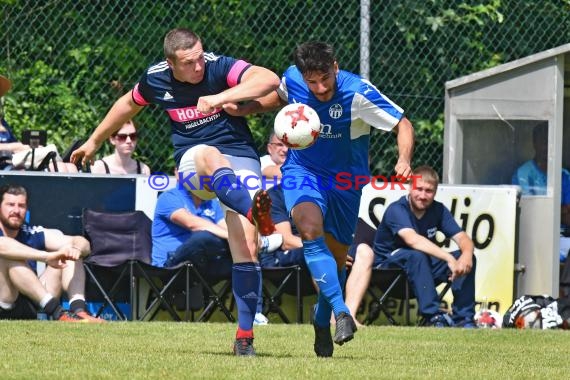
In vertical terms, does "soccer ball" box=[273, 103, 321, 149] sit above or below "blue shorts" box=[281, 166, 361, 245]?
above

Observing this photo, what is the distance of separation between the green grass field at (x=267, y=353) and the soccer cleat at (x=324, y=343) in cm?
10

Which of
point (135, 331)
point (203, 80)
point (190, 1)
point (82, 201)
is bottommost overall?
point (135, 331)

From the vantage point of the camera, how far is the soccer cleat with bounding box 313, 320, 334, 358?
7.92m

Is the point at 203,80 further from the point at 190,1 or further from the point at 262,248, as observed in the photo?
the point at 190,1

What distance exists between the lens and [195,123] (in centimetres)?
816

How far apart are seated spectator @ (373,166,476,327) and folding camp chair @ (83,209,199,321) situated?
178cm

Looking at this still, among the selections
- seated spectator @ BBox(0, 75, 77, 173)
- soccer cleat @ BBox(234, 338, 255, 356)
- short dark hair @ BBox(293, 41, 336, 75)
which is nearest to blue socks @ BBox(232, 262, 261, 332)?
soccer cleat @ BBox(234, 338, 255, 356)

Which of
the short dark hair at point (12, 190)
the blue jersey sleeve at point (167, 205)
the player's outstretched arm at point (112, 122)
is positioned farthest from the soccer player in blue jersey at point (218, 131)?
the blue jersey sleeve at point (167, 205)

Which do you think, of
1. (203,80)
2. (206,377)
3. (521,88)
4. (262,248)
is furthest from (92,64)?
(206,377)

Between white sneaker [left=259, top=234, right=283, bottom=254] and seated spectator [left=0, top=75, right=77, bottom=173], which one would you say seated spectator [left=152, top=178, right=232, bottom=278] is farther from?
seated spectator [left=0, top=75, right=77, bottom=173]

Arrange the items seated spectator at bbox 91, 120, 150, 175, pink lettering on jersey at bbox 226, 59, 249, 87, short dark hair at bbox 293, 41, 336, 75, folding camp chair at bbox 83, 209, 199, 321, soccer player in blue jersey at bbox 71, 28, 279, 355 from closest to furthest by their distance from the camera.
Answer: soccer player in blue jersey at bbox 71, 28, 279, 355 → short dark hair at bbox 293, 41, 336, 75 → pink lettering on jersey at bbox 226, 59, 249, 87 → folding camp chair at bbox 83, 209, 199, 321 → seated spectator at bbox 91, 120, 150, 175

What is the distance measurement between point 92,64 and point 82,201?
177cm

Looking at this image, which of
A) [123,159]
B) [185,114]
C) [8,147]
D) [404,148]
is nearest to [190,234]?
[123,159]

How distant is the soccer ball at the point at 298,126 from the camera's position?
7.85 metres
